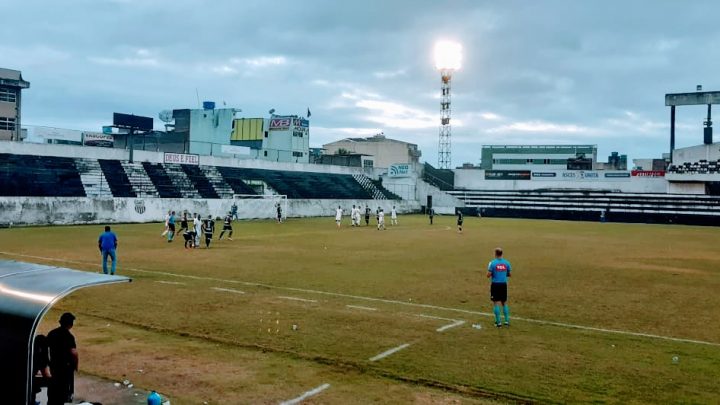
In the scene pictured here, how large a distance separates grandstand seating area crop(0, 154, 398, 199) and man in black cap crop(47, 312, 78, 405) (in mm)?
40800

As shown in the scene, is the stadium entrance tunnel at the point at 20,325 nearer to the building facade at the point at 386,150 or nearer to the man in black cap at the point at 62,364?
the man in black cap at the point at 62,364

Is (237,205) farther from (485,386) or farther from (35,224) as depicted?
(485,386)

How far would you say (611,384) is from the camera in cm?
962

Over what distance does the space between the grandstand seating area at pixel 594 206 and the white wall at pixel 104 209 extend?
34.4m

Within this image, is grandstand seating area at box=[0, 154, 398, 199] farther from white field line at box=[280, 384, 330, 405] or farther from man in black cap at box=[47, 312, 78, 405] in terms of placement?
white field line at box=[280, 384, 330, 405]

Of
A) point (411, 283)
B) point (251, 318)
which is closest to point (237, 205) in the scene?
point (411, 283)

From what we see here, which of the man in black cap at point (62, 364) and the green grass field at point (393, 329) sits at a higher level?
the man in black cap at point (62, 364)

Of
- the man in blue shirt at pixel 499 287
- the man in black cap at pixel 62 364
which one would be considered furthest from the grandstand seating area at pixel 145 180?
the man in blue shirt at pixel 499 287

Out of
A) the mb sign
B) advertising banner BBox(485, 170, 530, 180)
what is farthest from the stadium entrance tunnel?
advertising banner BBox(485, 170, 530, 180)

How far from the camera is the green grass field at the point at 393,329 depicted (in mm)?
9461

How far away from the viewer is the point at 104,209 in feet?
154

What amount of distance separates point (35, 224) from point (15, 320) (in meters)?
41.6

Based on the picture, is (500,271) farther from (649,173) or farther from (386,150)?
(386,150)

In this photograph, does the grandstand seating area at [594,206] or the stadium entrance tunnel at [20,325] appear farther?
the grandstand seating area at [594,206]
